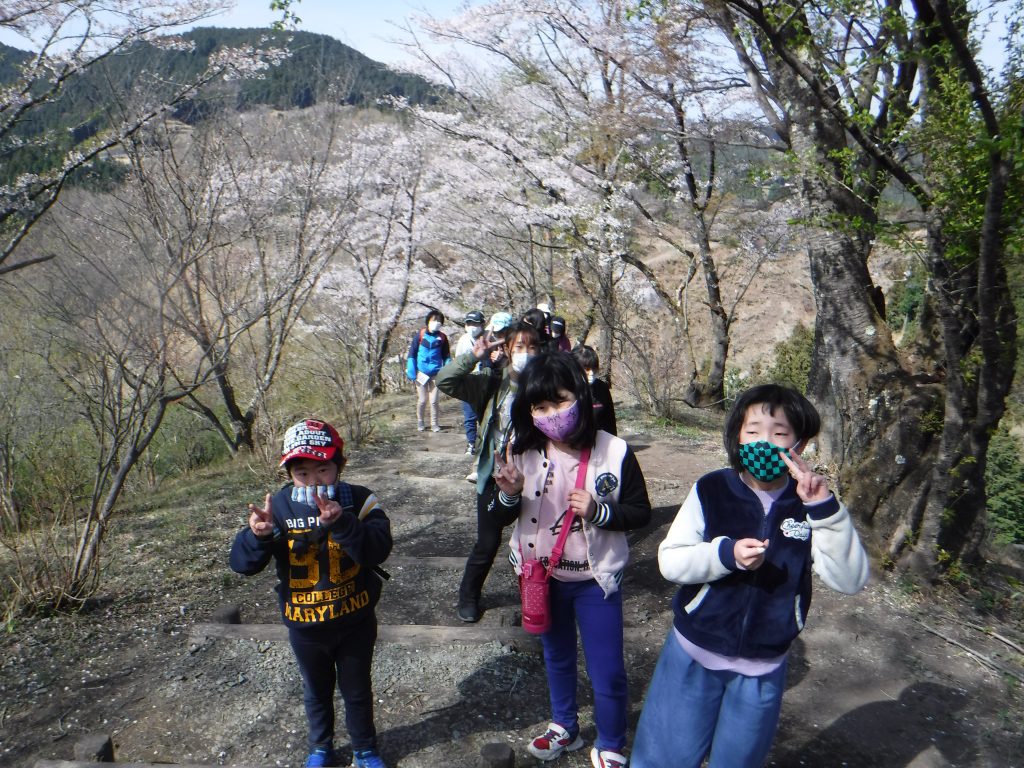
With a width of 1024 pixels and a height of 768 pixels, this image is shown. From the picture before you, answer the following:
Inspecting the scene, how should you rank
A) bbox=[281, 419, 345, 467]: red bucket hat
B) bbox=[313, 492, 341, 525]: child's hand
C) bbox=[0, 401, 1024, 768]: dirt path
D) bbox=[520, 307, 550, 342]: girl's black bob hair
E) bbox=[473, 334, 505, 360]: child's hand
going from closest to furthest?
bbox=[313, 492, 341, 525]: child's hand < bbox=[281, 419, 345, 467]: red bucket hat < bbox=[0, 401, 1024, 768]: dirt path < bbox=[520, 307, 550, 342]: girl's black bob hair < bbox=[473, 334, 505, 360]: child's hand

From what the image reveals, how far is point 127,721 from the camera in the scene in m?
3.00

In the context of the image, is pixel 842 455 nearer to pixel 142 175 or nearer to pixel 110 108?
pixel 142 175

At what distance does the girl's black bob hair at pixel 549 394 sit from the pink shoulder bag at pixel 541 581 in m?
0.10

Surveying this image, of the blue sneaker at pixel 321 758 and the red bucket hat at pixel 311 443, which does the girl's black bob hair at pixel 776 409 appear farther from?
the blue sneaker at pixel 321 758

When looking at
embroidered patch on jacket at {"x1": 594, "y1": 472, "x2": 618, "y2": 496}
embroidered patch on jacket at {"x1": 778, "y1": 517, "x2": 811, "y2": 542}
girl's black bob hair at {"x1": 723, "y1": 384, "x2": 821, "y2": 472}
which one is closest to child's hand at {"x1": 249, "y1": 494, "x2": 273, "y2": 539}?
embroidered patch on jacket at {"x1": 594, "y1": 472, "x2": 618, "y2": 496}

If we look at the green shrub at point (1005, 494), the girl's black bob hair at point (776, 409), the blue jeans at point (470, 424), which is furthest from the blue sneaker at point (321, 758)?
the green shrub at point (1005, 494)

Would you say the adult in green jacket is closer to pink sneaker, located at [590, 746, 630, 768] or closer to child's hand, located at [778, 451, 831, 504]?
pink sneaker, located at [590, 746, 630, 768]

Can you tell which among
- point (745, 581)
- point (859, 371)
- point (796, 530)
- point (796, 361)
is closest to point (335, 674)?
point (745, 581)

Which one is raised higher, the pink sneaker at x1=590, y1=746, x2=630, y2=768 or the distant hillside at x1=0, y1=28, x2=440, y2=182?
the distant hillside at x1=0, y1=28, x2=440, y2=182

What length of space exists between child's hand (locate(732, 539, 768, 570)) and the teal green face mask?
0.63 ft

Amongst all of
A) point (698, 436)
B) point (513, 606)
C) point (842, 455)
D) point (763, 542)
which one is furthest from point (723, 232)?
point (763, 542)

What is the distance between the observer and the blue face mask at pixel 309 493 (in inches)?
92.3

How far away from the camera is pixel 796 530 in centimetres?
194

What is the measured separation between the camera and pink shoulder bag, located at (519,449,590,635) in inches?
94.2
